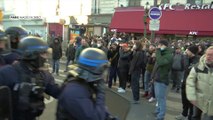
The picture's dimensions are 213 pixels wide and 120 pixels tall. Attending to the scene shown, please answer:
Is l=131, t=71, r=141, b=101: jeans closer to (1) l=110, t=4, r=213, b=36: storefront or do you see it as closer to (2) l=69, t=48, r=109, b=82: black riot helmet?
(2) l=69, t=48, r=109, b=82: black riot helmet

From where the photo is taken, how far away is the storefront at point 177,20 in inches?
785

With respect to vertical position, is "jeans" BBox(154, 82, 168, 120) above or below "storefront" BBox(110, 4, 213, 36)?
below

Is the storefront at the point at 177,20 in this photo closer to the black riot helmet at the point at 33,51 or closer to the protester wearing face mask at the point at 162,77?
the protester wearing face mask at the point at 162,77

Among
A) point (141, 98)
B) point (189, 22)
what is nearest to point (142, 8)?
point (189, 22)

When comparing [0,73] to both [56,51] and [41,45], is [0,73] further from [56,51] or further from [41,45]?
[56,51]

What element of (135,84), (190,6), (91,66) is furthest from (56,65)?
(190,6)

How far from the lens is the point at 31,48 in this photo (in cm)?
296

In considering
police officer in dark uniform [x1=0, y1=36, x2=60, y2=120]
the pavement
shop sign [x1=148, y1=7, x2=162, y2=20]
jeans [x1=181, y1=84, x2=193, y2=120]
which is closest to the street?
the pavement

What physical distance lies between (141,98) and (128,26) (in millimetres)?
14590

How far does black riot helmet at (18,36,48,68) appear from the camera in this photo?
2945 millimetres

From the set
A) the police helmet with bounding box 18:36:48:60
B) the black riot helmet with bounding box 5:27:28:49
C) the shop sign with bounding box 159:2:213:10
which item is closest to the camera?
the police helmet with bounding box 18:36:48:60

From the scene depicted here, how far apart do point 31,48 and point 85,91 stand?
0.75 metres

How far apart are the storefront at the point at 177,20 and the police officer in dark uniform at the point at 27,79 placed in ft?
58.1

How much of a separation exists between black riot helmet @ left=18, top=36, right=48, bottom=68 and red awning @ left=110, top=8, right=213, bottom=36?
58.0ft
